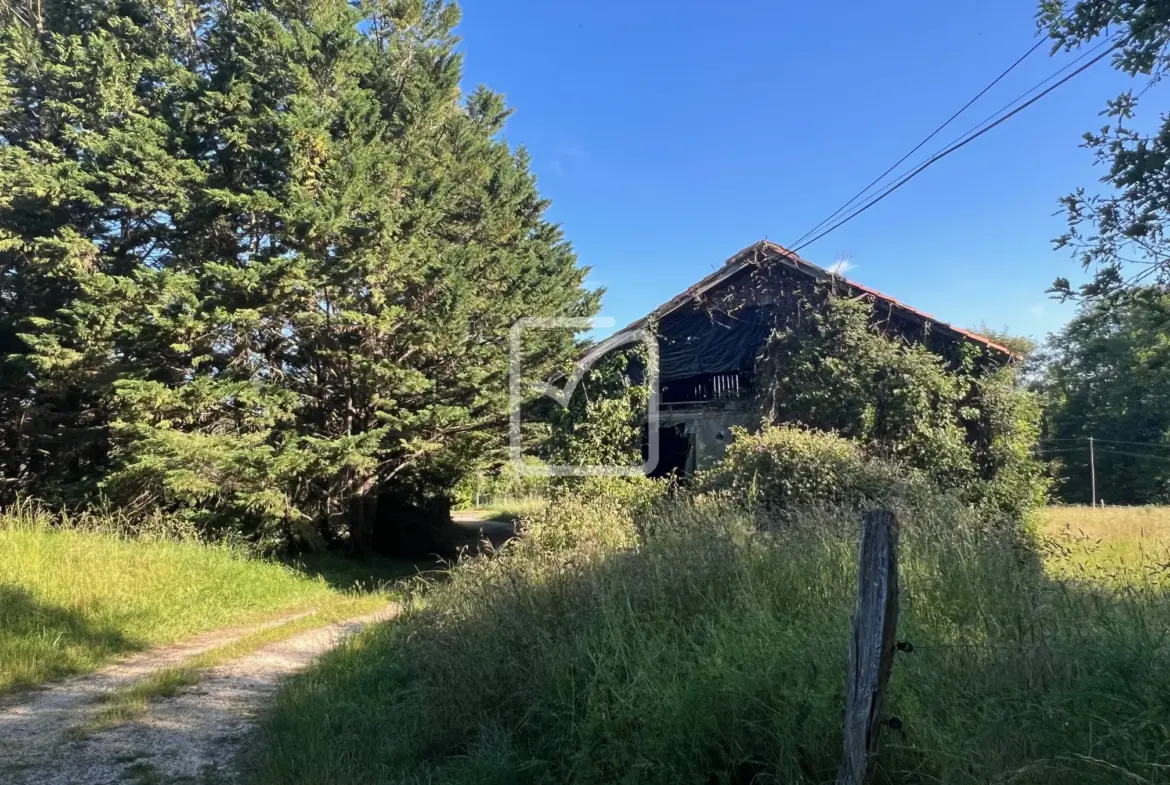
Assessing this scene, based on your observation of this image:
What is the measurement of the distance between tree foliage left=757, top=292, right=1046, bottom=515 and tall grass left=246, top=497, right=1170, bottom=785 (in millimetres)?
5032

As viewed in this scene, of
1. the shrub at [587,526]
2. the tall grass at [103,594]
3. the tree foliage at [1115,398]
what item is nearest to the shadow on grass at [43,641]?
the tall grass at [103,594]

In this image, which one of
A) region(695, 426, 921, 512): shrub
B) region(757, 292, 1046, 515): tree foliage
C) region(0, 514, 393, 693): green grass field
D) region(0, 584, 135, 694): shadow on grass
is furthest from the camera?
region(757, 292, 1046, 515): tree foliage

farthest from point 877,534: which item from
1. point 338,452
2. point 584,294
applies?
point 584,294

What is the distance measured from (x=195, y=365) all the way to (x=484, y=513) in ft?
79.2

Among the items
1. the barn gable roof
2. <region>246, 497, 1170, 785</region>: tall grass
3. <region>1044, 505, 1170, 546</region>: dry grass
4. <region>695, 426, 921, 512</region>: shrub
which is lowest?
<region>246, 497, 1170, 785</region>: tall grass

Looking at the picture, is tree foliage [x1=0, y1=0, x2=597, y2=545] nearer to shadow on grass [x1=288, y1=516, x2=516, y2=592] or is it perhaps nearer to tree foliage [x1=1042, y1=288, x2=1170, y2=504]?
shadow on grass [x1=288, y1=516, x2=516, y2=592]

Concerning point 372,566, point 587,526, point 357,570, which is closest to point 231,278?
point 357,570

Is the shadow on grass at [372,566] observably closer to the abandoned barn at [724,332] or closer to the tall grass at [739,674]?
the abandoned barn at [724,332]

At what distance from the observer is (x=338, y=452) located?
11.9 m

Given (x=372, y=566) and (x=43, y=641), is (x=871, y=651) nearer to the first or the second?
(x=43, y=641)

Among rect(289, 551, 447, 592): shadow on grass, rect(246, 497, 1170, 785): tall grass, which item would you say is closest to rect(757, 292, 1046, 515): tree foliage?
rect(246, 497, 1170, 785): tall grass

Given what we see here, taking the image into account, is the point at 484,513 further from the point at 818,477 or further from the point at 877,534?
the point at 877,534

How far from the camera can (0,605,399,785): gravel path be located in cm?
407

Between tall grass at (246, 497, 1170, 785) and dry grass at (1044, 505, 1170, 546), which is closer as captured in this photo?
tall grass at (246, 497, 1170, 785)
